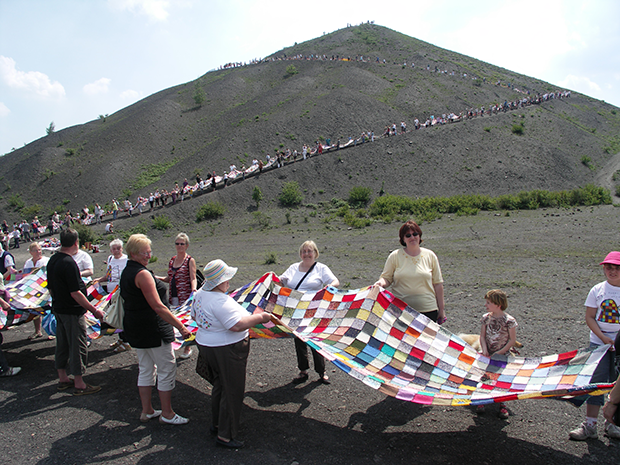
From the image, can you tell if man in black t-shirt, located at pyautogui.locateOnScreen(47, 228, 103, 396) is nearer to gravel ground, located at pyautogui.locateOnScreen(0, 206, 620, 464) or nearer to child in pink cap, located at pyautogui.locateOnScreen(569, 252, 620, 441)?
gravel ground, located at pyautogui.locateOnScreen(0, 206, 620, 464)

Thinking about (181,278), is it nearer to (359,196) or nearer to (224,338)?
(224,338)

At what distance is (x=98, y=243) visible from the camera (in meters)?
26.3

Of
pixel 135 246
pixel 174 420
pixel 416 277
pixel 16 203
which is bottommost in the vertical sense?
pixel 174 420

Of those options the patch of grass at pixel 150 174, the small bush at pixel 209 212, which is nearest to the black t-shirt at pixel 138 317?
the small bush at pixel 209 212

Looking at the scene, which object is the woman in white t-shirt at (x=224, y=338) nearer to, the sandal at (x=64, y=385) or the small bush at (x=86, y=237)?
the sandal at (x=64, y=385)

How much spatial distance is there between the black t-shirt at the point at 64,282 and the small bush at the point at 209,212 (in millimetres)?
27327

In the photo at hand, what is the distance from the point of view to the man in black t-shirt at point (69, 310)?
5125 mm

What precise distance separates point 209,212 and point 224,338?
29691 millimetres

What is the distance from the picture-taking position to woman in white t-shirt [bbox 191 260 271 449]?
12.3 feet

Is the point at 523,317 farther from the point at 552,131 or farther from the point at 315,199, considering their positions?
the point at 552,131

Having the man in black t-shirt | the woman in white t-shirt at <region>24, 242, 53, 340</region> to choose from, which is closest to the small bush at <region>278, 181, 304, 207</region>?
the woman in white t-shirt at <region>24, 242, 53, 340</region>

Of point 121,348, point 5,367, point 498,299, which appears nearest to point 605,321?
point 498,299

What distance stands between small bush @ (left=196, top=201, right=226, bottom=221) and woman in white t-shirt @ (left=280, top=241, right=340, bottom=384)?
28.0 meters

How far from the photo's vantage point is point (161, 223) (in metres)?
30.0
